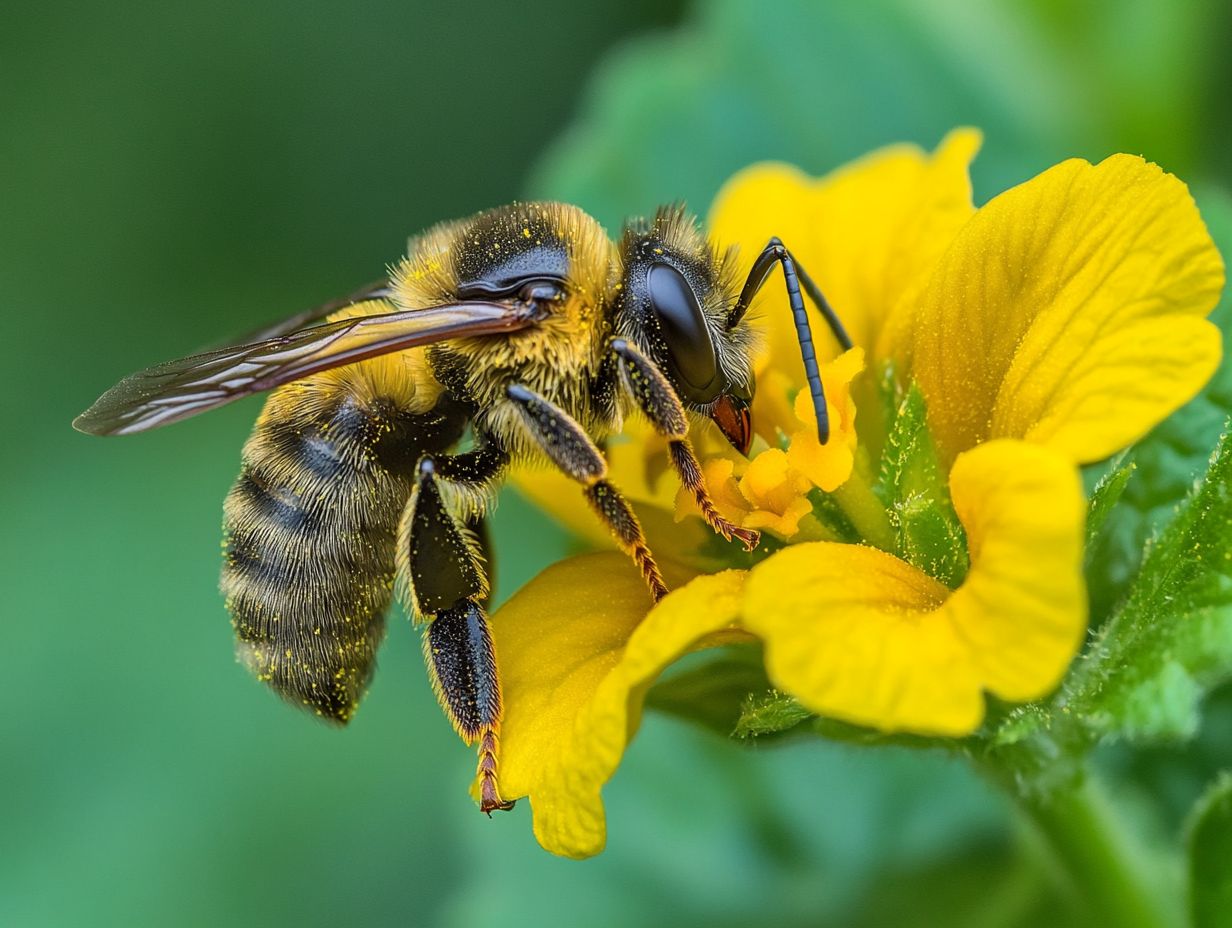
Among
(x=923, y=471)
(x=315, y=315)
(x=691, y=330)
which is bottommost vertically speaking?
(x=923, y=471)

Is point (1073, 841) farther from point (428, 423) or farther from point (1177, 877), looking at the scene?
point (428, 423)

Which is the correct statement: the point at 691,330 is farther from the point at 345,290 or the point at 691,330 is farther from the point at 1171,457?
the point at 345,290

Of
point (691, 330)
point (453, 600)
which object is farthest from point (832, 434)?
point (453, 600)

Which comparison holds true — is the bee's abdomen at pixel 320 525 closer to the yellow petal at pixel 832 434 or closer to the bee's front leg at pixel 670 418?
the bee's front leg at pixel 670 418

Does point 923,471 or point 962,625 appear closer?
point 962,625

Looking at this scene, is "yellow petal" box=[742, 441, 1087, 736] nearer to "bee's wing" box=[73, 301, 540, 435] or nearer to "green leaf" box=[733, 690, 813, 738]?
"green leaf" box=[733, 690, 813, 738]
